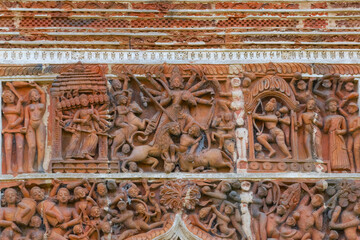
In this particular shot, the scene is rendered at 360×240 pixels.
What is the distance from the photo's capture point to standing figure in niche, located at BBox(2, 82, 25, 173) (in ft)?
35.0

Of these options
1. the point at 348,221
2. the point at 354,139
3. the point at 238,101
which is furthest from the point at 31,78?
the point at 348,221

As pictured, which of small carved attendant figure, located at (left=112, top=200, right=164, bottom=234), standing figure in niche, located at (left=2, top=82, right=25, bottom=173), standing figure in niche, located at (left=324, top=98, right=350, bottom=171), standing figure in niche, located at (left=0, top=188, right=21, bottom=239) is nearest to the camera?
standing figure in niche, located at (left=0, top=188, right=21, bottom=239)

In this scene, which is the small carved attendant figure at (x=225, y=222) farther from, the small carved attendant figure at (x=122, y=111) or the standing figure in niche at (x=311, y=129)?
the small carved attendant figure at (x=122, y=111)

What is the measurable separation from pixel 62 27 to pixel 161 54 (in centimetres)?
118

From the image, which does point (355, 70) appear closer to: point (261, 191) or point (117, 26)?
point (261, 191)

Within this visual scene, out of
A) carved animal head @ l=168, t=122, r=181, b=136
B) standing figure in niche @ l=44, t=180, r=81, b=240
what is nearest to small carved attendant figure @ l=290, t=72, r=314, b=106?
carved animal head @ l=168, t=122, r=181, b=136

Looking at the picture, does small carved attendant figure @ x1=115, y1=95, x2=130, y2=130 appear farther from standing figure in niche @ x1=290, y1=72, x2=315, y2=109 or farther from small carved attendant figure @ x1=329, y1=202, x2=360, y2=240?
small carved attendant figure @ x1=329, y1=202, x2=360, y2=240

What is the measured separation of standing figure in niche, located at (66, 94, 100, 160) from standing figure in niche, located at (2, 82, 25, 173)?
530 mm

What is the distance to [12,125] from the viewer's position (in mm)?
10734

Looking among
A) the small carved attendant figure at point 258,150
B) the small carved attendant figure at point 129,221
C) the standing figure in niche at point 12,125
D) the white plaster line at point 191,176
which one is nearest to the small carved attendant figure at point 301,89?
the small carved attendant figure at point 258,150

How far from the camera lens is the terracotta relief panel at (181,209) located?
1041 cm

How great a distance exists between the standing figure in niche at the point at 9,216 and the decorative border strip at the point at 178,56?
156 cm

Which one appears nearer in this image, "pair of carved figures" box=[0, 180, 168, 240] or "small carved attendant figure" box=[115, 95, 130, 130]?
"pair of carved figures" box=[0, 180, 168, 240]

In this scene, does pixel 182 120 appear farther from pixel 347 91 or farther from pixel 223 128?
pixel 347 91
